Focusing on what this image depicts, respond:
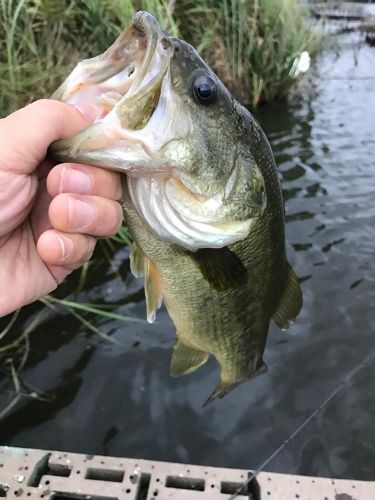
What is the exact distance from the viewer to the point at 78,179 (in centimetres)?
129

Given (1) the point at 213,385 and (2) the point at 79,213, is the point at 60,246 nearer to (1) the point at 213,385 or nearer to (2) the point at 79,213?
(2) the point at 79,213

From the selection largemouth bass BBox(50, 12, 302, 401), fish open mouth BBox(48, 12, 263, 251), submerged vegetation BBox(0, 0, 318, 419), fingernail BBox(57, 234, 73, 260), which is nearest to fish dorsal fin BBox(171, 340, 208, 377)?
largemouth bass BBox(50, 12, 302, 401)

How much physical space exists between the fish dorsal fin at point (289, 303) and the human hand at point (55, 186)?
79cm

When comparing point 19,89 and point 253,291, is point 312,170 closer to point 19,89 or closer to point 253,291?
point 19,89

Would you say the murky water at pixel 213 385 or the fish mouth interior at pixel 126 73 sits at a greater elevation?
the fish mouth interior at pixel 126 73

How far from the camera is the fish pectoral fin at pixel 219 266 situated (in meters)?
1.56

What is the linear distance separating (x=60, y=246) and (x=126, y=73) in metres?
0.49

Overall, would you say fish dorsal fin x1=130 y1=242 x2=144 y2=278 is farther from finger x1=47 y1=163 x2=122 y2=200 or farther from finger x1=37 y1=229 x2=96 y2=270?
finger x1=47 y1=163 x2=122 y2=200

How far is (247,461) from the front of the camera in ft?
8.87

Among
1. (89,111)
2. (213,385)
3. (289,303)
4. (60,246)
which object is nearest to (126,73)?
(89,111)

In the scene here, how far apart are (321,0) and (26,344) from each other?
49.7 feet

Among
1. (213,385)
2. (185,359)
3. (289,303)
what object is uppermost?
(289,303)

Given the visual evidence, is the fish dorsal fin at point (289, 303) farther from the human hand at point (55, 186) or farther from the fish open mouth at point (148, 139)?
the human hand at point (55, 186)

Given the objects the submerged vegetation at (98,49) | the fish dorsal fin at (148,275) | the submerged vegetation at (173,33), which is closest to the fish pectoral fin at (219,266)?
the fish dorsal fin at (148,275)
